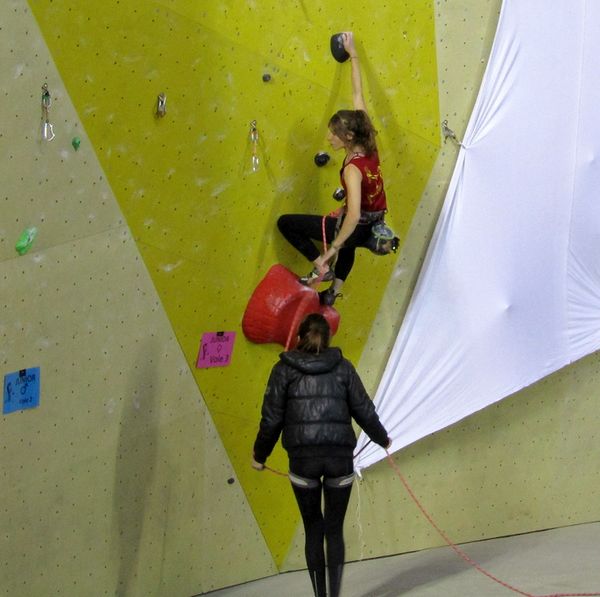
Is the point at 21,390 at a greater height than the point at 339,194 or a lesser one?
lesser

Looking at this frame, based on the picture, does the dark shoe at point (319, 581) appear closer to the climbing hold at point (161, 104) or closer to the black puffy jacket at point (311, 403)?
the black puffy jacket at point (311, 403)

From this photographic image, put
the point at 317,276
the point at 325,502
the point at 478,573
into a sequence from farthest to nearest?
the point at 478,573
the point at 317,276
the point at 325,502

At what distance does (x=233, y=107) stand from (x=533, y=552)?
221 centimetres

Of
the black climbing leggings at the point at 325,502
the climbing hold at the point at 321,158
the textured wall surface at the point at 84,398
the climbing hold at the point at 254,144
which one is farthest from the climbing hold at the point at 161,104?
the black climbing leggings at the point at 325,502

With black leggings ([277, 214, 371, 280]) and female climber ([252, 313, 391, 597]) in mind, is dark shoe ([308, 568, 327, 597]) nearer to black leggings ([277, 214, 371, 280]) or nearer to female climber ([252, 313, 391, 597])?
female climber ([252, 313, 391, 597])

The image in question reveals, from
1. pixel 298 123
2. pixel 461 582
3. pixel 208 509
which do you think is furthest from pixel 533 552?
pixel 298 123

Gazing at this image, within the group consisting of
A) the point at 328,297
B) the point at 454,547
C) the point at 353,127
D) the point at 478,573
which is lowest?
the point at 478,573

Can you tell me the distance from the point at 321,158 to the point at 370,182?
36 cm

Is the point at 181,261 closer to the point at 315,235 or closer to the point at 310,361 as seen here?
the point at 315,235

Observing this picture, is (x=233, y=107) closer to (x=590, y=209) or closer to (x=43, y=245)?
(x=43, y=245)

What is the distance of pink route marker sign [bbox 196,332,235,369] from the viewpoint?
4508 mm

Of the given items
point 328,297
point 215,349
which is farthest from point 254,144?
point 215,349

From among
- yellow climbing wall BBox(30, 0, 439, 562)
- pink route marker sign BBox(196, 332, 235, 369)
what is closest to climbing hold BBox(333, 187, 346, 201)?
yellow climbing wall BBox(30, 0, 439, 562)

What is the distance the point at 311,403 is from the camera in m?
3.98
